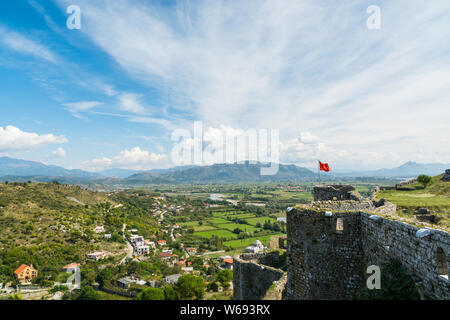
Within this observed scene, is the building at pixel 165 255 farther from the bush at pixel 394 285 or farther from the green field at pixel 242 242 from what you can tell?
the bush at pixel 394 285

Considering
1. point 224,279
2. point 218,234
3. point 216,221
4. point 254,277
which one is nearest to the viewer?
point 254,277

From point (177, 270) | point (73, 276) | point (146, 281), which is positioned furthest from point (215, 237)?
point (73, 276)

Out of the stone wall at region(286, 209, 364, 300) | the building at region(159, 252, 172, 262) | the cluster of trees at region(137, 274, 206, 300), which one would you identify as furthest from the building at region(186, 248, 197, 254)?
the stone wall at region(286, 209, 364, 300)

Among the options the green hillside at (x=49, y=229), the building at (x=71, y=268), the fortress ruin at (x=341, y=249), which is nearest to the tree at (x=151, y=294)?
the building at (x=71, y=268)

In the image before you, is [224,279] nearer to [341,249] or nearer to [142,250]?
[142,250]

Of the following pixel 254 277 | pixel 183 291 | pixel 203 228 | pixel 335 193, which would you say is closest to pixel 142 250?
pixel 203 228
